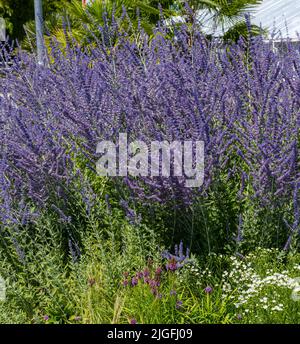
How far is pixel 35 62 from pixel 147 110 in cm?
170

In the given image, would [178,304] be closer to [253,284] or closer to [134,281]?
[134,281]

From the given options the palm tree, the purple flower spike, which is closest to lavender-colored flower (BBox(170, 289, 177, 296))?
the purple flower spike

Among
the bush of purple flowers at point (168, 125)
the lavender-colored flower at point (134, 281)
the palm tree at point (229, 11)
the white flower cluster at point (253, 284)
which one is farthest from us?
the palm tree at point (229, 11)

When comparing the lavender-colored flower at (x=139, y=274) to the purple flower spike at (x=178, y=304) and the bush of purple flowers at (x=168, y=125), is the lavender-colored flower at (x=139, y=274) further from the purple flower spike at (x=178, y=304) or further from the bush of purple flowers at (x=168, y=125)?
the bush of purple flowers at (x=168, y=125)

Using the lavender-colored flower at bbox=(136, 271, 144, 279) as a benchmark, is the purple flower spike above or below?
below

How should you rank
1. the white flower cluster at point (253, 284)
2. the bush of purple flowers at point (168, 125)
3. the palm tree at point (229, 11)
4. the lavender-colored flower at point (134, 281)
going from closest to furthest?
1. the white flower cluster at point (253, 284)
2. the lavender-colored flower at point (134, 281)
3. the bush of purple flowers at point (168, 125)
4. the palm tree at point (229, 11)

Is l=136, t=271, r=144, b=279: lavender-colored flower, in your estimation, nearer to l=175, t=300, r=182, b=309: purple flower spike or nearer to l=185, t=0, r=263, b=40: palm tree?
l=175, t=300, r=182, b=309: purple flower spike

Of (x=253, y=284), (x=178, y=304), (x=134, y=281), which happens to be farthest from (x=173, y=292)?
(x=253, y=284)

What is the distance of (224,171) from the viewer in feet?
13.3

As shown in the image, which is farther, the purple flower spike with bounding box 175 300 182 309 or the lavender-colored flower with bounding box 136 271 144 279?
the lavender-colored flower with bounding box 136 271 144 279

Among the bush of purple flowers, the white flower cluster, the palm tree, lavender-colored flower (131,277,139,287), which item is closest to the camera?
the white flower cluster

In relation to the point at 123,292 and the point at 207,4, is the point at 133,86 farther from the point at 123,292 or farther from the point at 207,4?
the point at 207,4

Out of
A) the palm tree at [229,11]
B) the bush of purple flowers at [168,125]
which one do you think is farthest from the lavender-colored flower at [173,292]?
the palm tree at [229,11]

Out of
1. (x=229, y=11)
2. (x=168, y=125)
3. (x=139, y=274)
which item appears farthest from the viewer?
(x=229, y=11)
